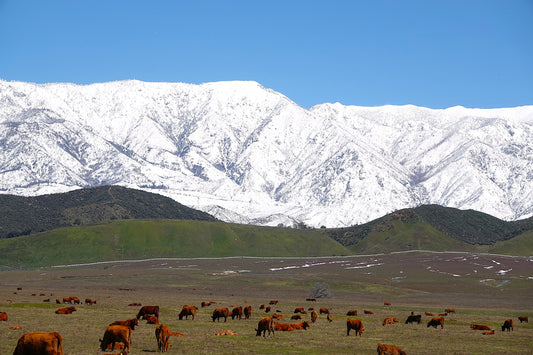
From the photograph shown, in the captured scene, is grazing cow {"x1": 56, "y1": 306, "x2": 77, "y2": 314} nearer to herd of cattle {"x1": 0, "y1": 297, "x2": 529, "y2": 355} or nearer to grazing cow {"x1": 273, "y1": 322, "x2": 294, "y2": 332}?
herd of cattle {"x1": 0, "y1": 297, "x2": 529, "y2": 355}

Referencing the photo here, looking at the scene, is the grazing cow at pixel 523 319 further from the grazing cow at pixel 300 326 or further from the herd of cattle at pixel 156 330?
the grazing cow at pixel 300 326

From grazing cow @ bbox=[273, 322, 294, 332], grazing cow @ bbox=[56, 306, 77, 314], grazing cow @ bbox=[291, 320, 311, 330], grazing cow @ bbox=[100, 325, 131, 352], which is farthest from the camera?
grazing cow @ bbox=[56, 306, 77, 314]

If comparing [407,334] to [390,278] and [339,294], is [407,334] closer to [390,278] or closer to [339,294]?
[339,294]

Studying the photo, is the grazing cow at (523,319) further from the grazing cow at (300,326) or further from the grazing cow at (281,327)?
the grazing cow at (281,327)

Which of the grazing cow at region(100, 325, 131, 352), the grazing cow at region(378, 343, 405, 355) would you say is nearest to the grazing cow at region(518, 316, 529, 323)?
the grazing cow at region(378, 343, 405, 355)

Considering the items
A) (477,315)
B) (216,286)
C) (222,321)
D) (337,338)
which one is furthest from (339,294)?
(337,338)

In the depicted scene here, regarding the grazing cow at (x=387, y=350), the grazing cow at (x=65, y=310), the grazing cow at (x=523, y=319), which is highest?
the grazing cow at (x=65, y=310)

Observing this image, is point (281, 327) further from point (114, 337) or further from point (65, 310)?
point (65, 310)

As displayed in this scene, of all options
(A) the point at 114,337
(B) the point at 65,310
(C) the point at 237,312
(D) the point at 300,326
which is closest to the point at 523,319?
(D) the point at 300,326

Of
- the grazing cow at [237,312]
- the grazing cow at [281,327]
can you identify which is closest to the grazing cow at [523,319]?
the grazing cow at [281,327]

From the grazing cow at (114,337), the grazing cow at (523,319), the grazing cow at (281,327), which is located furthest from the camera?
the grazing cow at (523,319)

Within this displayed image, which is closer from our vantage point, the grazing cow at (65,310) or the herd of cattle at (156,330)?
the herd of cattle at (156,330)

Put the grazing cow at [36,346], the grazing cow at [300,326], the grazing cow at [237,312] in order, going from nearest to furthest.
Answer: the grazing cow at [36,346] → the grazing cow at [300,326] → the grazing cow at [237,312]

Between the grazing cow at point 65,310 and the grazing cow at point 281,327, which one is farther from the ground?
the grazing cow at point 65,310
